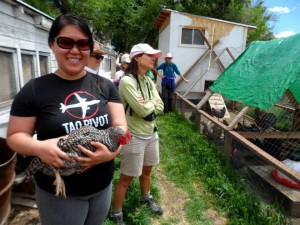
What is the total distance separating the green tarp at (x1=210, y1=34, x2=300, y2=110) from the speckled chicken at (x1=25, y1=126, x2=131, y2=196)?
296 cm

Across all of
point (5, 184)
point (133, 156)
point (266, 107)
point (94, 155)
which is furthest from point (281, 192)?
point (5, 184)

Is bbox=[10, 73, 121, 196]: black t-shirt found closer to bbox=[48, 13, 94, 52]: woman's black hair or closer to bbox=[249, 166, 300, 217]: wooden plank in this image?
bbox=[48, 13, 94, 52]: woman's black hair

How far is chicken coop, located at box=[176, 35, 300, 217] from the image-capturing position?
367cm

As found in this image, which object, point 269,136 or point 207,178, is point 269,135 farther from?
point 207,178

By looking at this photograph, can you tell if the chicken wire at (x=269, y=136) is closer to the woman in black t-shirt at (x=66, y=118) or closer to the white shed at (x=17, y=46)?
the woman in black t-shirt at (x=66, y=118)

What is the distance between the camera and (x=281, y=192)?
3.56 m

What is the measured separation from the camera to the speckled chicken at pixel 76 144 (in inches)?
50.4

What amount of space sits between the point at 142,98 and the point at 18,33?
3172 millimetres

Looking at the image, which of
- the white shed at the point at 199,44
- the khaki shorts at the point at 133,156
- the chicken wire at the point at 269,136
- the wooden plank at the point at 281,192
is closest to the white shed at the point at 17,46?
the khaki shorts at the point at 133,156

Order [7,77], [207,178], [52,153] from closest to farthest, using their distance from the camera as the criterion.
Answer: [52,153]
[207,178]
[7,77]

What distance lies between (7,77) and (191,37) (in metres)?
8.51

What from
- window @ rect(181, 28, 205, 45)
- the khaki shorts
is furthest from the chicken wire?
window @ rect(181, 28, 205, 45)

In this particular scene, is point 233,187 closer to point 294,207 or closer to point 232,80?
point 294,207

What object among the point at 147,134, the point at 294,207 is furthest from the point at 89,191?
the point at 294,207
